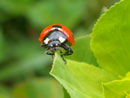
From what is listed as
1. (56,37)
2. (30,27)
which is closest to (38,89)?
(30,27)

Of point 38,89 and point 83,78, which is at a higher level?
point 38,89

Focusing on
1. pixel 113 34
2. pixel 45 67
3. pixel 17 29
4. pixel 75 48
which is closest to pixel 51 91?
pixel 45 67

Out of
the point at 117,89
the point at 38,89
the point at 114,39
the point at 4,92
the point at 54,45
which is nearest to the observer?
the point at 117,89

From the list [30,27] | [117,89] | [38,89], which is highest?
[30,27]

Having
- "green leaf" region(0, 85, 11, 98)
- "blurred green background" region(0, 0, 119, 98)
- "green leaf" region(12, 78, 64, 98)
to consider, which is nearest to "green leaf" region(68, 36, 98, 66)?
"green leaf" region(12, 78, 64, 98)

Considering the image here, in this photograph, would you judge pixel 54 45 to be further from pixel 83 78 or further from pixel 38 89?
pixel 38 89

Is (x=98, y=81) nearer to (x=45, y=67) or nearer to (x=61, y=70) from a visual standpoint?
(x=61, y=70)

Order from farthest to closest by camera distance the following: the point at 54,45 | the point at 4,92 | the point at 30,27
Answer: the point at 30,27
the point at 4,92
the point at 54,45

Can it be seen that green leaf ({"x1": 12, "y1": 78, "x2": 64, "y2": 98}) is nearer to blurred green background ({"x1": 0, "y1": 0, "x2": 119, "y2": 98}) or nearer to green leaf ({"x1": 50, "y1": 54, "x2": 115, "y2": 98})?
blurred green background ({"x1": 0, "y1": 0, "x2": 119, "y2": 98})
